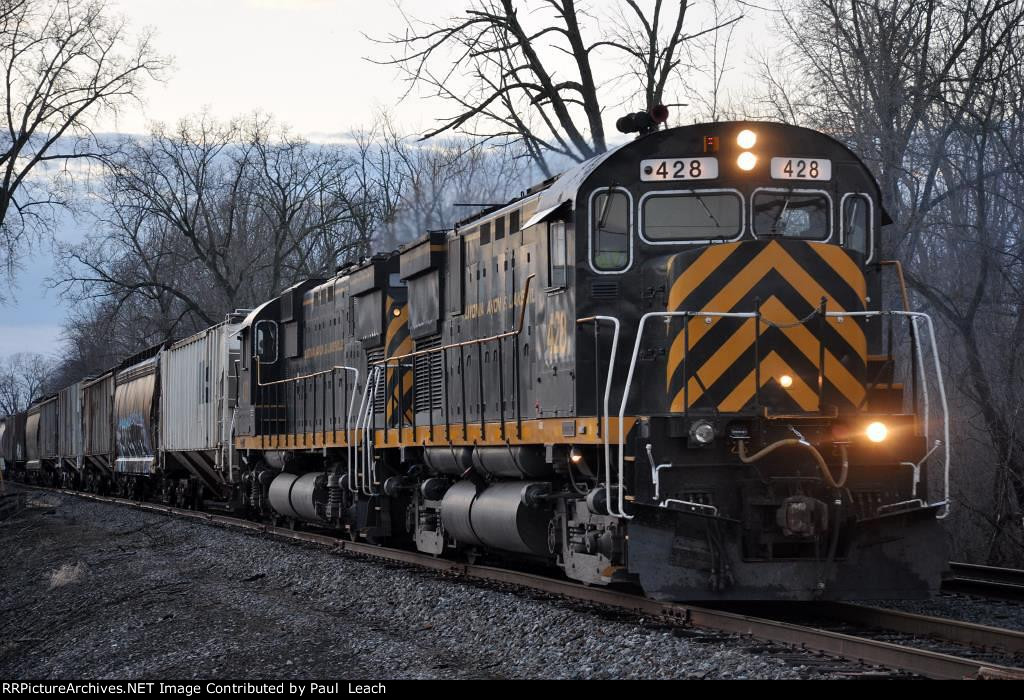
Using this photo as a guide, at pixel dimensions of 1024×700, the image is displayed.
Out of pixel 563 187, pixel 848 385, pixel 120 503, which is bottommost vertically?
pixel 120 503

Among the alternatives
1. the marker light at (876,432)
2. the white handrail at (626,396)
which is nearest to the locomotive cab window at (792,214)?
the white handrail at (626,396)

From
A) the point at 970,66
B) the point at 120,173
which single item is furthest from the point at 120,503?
the point at 970,66

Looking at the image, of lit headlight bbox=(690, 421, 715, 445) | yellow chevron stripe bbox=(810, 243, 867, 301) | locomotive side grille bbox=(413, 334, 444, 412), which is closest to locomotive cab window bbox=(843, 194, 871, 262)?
yellow chevron stripe bbox=(810, 243, 867, 301)

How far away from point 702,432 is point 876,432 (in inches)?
A: 51.6

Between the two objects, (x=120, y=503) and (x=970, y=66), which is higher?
(x=970, y=66)

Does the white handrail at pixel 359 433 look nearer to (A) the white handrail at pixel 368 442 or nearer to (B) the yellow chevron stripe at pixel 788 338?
(A) the white handrail at pixel 368 442

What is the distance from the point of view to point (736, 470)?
881 centimetres

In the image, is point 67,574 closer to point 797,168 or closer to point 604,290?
point 604,290

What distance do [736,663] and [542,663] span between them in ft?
4.89

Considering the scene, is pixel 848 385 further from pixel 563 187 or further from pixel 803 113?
pixel 803 113

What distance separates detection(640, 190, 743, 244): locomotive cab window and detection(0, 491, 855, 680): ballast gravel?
3109mm

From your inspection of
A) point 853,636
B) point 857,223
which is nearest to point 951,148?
point 857,223

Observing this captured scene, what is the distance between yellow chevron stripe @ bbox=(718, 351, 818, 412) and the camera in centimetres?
897

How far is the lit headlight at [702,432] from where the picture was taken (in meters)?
8.67
